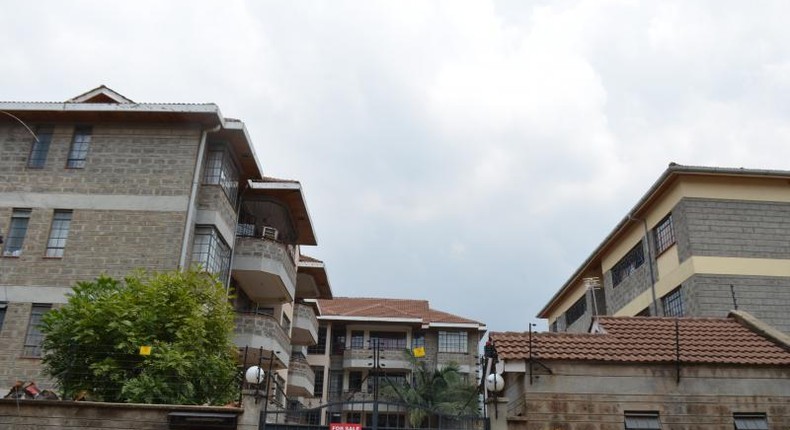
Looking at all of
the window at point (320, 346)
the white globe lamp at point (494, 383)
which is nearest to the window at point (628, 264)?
the white globe lamp at point (494, 383)

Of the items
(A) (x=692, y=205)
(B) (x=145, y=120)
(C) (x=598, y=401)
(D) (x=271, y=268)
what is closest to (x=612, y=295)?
(A) (x=692, y=205)

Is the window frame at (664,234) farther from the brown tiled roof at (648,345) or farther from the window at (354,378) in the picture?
the window at (354,378)

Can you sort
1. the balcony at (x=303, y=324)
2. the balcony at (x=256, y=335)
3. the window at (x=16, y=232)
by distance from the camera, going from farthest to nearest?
the balcony at (x=303, y=324), the balcony at (x=256, y=335), the window at (x=16, y=232)

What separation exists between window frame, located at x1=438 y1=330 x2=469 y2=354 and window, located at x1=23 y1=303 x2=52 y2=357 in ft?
100

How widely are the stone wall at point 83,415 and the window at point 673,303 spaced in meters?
15.7

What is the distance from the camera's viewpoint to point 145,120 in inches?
861

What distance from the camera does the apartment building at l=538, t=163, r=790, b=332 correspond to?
2066cm

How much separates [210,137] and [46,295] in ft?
22.3

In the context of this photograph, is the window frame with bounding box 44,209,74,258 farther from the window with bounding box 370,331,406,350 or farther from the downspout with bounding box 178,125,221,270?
the window with bounding box 370,331,406,350

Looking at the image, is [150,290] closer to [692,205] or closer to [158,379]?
[158,379]

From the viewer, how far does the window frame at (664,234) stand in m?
22.8

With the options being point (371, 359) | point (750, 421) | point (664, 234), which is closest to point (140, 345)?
point (750, 421)

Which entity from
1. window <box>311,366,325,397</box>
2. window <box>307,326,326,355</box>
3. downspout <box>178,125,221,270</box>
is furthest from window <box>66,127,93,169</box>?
window <box>311,366,325,397</box>

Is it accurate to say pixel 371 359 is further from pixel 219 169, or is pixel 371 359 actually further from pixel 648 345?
pixel 648 345
